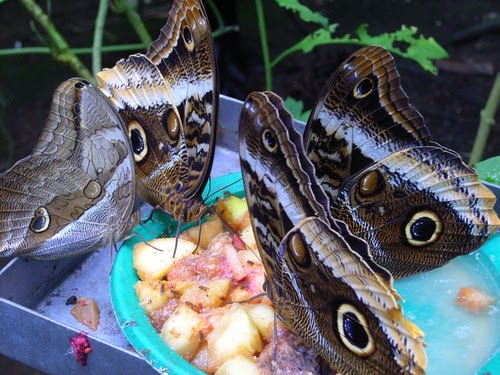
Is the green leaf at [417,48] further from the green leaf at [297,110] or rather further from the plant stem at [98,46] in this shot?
the plant stem at [98,46]

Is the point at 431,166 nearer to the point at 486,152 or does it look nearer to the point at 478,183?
the point at 478,183

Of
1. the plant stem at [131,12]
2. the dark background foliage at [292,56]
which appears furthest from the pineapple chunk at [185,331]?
the dark background foliage at [292,56]

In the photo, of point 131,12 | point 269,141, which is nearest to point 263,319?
point 269,141

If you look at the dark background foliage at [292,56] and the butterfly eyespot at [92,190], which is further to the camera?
the dark background foliage at [292,56]

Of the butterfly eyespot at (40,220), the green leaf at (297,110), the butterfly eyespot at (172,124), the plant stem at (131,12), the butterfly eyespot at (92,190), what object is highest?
the plant stem at (131,12)

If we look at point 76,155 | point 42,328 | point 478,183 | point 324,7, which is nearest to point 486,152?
point 324,7

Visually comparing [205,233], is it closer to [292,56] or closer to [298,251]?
[298,251]
